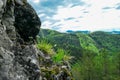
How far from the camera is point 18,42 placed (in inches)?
428

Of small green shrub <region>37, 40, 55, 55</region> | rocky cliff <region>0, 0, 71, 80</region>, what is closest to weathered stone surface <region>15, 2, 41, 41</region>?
rocky cliff <region>0, 0, 71, 80</region>

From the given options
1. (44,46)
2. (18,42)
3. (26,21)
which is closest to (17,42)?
(18,42)

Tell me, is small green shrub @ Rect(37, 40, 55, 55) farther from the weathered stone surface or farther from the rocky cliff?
the weathered stone surface

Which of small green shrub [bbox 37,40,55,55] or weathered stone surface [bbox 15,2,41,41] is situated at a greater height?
weathered stone surface [bbox 15,2,41,41]

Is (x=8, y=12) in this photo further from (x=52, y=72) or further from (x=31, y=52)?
(x=52, y=72)

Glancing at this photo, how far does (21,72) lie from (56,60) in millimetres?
4497

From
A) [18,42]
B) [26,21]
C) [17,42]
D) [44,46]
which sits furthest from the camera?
[44,46]

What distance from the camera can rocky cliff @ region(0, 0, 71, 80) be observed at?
926 centimetres

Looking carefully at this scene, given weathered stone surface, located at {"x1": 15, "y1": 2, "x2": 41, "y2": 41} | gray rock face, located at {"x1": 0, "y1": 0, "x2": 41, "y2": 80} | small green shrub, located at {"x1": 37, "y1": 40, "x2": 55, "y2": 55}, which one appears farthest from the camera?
small green shrub, located at {"x1": 37, "y1": 40, "x2": 55, "y2": 55}

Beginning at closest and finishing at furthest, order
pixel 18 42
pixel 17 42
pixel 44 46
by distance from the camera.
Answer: pixel 17 42 < pixel 18 42 < pixel 44 46

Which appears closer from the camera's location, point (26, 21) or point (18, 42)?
point (18, 42)

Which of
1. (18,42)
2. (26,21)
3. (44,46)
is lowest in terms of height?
(44,46)

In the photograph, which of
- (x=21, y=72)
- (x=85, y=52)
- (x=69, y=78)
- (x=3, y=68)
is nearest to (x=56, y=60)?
(x=69, y=78)

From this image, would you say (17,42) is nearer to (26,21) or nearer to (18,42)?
(18,42)
